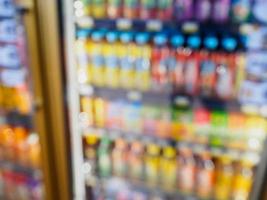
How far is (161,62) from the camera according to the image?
147 centimetres

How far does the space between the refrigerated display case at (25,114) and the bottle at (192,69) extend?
579 mm

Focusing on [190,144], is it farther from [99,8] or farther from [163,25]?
[99,8]

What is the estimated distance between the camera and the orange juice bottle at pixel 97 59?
1529 mm

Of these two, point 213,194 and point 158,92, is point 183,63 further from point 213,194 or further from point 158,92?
point 213,194

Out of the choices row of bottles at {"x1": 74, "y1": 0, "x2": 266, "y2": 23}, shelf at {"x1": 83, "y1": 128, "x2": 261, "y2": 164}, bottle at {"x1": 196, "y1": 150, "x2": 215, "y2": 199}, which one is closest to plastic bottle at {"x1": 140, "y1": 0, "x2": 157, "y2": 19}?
row of bottles at {"x1": 74, "y1": 0, "x2": 266, "y2": 23}

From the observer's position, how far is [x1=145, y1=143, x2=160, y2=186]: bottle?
5.31 feet

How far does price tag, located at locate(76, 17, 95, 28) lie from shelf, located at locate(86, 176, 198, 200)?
2.52 feet

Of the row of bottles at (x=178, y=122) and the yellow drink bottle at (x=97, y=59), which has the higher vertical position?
the yellow drink bottle at (x=97, y=59)

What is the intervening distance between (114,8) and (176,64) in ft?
1.21

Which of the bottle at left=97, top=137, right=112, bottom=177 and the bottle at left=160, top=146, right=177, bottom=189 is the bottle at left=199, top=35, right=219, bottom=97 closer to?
the bottle at left=160, top=146, right=177, bottom=189

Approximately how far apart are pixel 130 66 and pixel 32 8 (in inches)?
19.3

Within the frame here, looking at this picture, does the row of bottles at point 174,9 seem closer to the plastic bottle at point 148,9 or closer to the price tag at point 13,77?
the plastic bottle at point 148,9

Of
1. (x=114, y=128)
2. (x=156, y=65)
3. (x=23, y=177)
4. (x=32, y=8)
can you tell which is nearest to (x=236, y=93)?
(x=156, y=65)

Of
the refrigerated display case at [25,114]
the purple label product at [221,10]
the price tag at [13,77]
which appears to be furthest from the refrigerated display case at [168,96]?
the price tag at [13,77]
